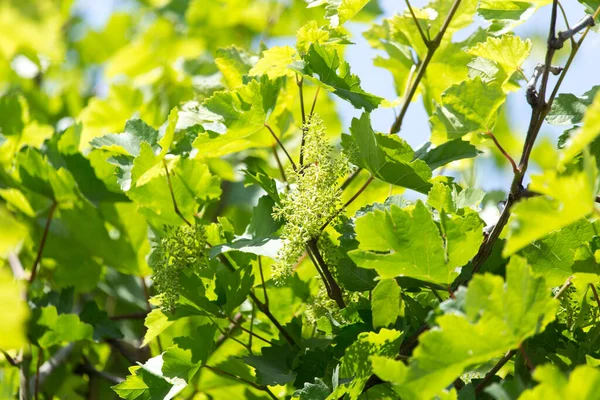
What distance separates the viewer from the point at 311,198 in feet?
2.63

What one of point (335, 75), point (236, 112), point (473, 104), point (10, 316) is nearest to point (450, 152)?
point (473, 104)

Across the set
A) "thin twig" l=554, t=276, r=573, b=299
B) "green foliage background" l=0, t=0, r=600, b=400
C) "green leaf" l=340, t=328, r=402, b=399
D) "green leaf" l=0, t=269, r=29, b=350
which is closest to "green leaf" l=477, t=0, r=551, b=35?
"green foliage background" l=0, t=0, r=600, b=400

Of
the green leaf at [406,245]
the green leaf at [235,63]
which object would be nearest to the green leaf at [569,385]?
the green leaf at [406,245]

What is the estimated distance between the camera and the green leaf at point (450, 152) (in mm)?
896

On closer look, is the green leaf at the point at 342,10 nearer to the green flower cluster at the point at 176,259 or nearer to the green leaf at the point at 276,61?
the green leaf at the point at 276,61

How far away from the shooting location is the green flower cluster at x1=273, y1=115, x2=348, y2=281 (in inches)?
A: 31.5

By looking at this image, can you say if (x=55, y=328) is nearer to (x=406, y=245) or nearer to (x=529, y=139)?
(x=406, y=245)

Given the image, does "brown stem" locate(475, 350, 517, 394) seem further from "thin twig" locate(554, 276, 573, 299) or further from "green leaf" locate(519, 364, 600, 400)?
"green leaf" locate(519, 364, 600, 400)

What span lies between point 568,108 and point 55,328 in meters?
0.81

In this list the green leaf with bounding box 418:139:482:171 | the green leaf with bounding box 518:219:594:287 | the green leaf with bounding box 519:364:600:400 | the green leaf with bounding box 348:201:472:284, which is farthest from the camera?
the green leaf with bounding box 418:139:482:171

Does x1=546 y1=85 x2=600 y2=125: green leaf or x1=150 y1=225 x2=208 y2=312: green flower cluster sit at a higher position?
x1=546 y1=85 x2=600 y2=125: green leaf

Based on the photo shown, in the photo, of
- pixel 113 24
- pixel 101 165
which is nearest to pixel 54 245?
pixel 101 165

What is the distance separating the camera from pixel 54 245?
1.33 m

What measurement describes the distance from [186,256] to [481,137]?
0.42m
